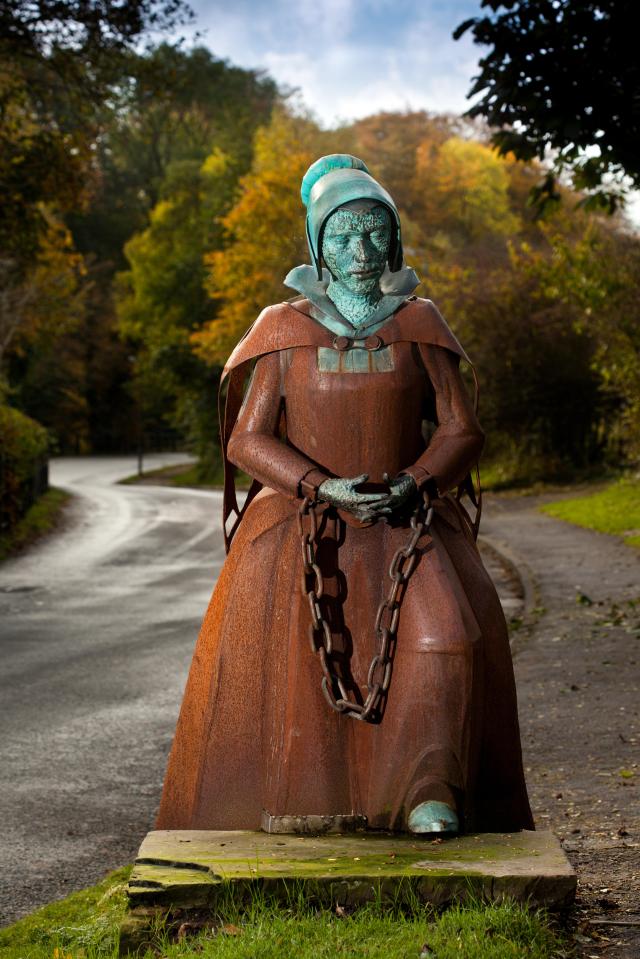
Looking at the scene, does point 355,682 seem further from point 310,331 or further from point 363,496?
point 310,331

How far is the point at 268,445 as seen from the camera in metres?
4.32

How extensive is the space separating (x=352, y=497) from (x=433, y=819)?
104 centimetres

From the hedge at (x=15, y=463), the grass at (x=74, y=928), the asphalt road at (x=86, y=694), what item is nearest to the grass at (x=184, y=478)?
the hedge at (x=15, y=463)

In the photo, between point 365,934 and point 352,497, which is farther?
point 352,497

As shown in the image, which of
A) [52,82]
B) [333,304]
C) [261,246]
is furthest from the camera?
[261,246]

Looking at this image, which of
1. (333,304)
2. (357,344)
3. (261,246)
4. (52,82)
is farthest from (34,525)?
(357,344)

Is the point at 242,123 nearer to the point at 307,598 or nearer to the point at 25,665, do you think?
the point at 25,665

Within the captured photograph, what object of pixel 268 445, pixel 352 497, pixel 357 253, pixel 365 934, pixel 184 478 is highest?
pixel 357 253

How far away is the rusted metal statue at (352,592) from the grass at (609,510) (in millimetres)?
14855

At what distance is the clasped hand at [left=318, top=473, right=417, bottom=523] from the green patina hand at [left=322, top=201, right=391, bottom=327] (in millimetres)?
608

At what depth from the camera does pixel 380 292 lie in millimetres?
4438

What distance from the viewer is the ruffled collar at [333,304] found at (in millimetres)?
4379

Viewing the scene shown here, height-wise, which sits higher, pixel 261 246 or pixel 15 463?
pixel 261 246

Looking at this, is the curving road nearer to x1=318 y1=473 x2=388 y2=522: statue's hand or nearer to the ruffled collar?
x1=318 y1=473 x2=388 y2=522: statue's hand
